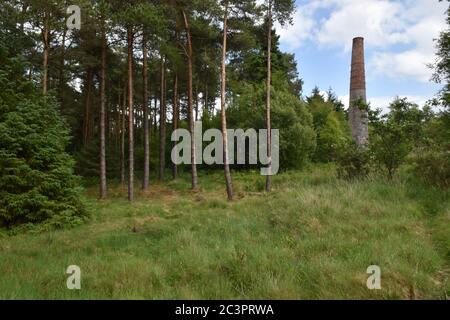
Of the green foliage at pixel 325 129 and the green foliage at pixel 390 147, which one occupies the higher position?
the green foliage at pixel 325 129

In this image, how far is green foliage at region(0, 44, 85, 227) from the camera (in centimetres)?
1105


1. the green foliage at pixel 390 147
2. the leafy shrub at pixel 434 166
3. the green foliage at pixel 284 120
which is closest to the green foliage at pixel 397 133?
the green foliage at pixel 390 147

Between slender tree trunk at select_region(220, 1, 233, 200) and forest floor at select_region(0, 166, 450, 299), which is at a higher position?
slender tree trunk at select_region(220, 1, 233, 200)

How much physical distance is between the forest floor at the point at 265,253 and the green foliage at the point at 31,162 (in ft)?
3.67

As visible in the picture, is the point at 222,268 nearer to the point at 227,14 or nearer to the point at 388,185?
the point at 388,185

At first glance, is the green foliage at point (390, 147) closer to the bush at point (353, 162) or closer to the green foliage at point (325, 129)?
the bush at point (353, 162)

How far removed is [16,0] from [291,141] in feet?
62.7

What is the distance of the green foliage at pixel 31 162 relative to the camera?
1105cm

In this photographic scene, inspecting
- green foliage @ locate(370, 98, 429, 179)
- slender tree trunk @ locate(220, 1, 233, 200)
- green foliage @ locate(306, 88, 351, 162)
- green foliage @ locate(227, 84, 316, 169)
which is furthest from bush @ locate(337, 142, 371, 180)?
green foliage @ locate(306, 88, 351, 162)

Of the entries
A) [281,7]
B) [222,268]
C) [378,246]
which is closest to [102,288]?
[222,268]

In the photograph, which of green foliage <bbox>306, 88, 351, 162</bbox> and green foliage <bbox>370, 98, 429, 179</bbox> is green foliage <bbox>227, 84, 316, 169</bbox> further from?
green foliage <bbox>370, 98, 429, 179</bbox>

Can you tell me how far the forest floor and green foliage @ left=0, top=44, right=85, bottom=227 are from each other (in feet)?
3.67

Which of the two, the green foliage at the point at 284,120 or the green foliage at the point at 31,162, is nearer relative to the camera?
the green foliage at the point at 31,162

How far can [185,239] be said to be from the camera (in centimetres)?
808
